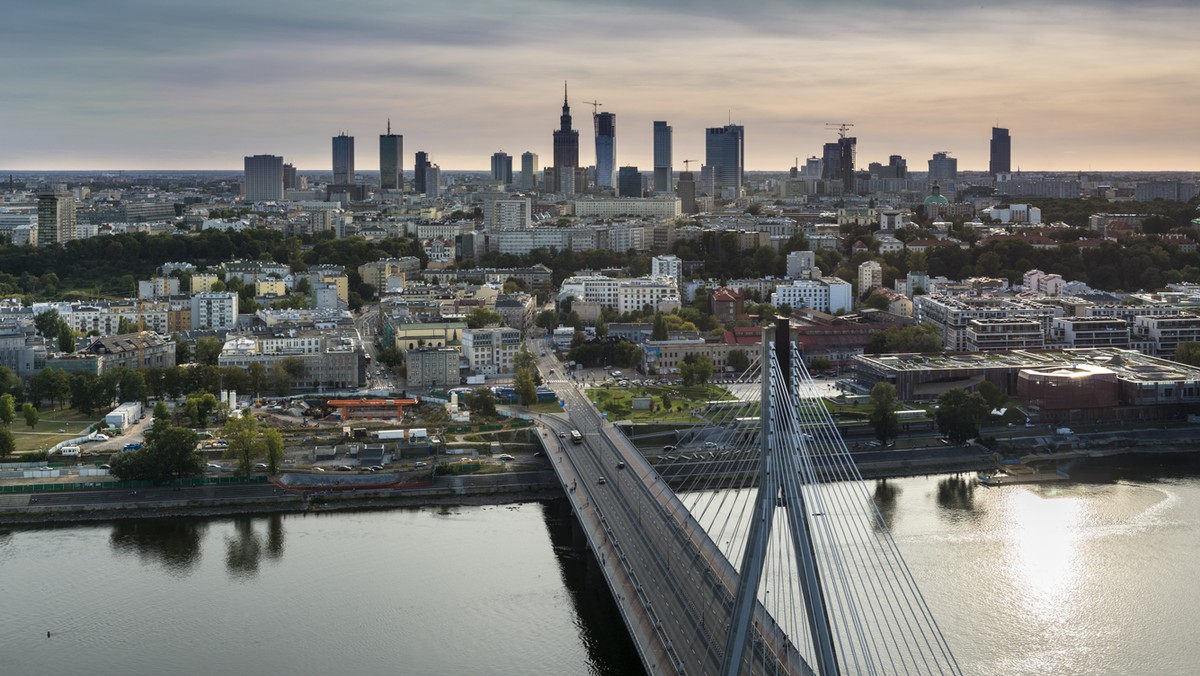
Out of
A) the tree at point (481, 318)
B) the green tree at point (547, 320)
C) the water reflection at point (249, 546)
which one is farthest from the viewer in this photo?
the green tree at point (547, 320)

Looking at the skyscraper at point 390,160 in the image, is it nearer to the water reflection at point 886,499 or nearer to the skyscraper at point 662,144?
the skyscraper at point 662,144

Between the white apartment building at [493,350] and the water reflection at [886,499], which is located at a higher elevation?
the white apartment building at [493,350]

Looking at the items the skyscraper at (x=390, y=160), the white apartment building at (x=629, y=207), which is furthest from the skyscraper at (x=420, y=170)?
the white apartment building at (x=629, y=207)

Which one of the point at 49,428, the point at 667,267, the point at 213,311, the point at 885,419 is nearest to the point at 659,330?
the point at 885,419

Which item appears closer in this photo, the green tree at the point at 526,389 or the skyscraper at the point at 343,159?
the green tree at the point at 526,389

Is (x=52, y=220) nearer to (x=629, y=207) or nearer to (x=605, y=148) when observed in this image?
(x=629, y=207)

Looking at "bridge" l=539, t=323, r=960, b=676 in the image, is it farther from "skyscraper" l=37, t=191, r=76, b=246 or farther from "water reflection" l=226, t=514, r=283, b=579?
"skyscraper" l=37, t=191, r=76, b=246

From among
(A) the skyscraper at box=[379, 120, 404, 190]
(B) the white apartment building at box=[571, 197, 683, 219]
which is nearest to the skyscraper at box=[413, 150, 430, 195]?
(A) the skyscraper at box=[379, 120, 404, 190]
